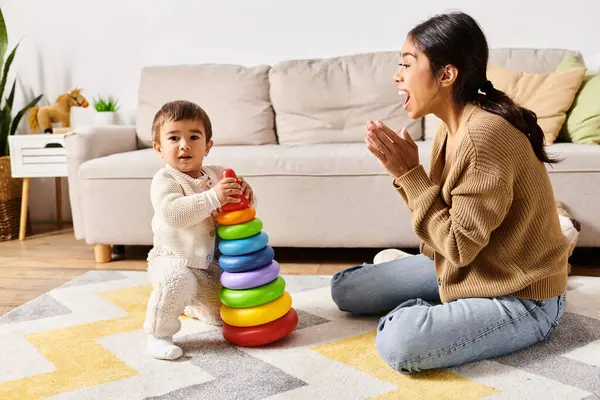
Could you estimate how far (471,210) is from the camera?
1.30 m

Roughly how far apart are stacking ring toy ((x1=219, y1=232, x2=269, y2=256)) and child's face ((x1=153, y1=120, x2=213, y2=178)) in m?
0.26

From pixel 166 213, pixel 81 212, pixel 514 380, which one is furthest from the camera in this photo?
pixel 81 212

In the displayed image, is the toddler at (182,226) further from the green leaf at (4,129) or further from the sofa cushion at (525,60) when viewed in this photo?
the green leaf at (4,129)

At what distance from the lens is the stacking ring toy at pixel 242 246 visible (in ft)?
4.97

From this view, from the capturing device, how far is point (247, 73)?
3.12 m

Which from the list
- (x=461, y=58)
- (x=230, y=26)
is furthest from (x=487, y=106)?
(x=230, y=26)

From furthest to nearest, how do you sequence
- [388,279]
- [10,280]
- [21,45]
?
[21,45]
[10,280]
[388,279]

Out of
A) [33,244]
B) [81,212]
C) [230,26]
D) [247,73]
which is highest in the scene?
[230,26]

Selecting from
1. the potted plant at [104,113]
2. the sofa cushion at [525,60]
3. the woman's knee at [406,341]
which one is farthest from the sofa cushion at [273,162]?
the woman's knee at [406,341]

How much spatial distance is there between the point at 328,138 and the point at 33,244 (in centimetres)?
154

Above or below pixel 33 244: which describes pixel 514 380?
above

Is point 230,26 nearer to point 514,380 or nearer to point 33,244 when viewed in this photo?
point 33,244

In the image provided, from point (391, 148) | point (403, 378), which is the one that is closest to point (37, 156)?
point (391, 148)

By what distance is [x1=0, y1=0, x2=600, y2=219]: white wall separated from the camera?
10.1ft
